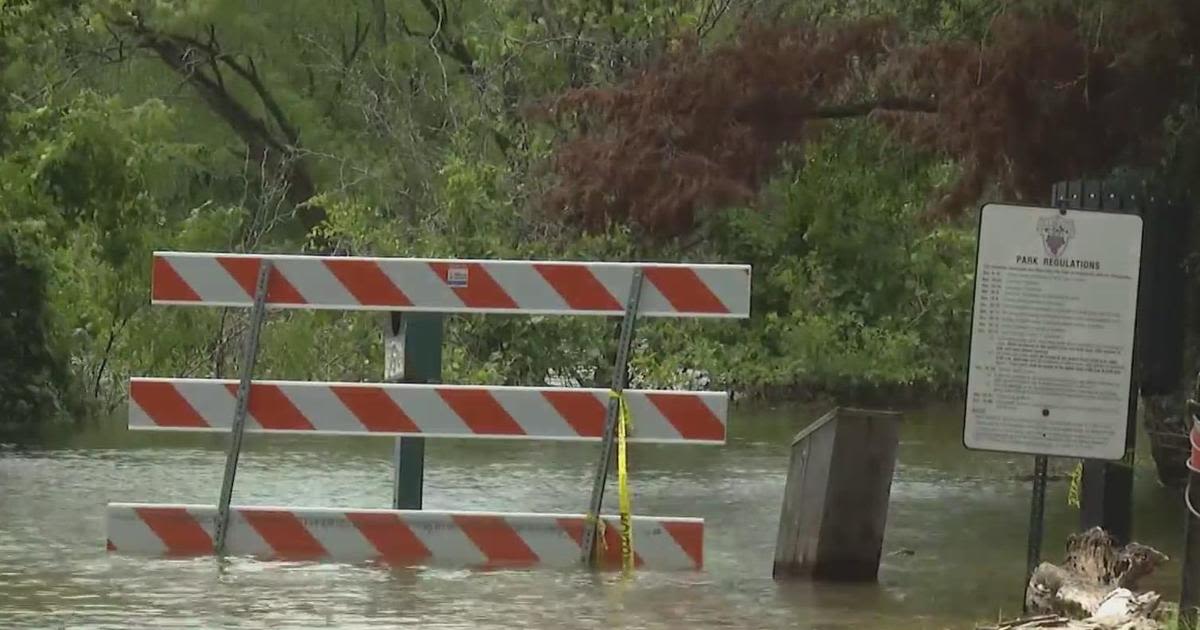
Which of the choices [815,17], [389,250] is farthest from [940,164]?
[389,250]

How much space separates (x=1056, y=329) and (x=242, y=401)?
3476 millimetres

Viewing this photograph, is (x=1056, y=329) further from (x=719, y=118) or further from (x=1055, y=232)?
(x=719, y=118)

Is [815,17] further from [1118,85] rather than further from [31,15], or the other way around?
[31,15]

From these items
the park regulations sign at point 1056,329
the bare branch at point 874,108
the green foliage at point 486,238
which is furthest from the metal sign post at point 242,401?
the green foliage at point 486,238

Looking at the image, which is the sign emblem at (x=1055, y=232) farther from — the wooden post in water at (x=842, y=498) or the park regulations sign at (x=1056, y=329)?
the wooden post in water at (x=842, y=498)

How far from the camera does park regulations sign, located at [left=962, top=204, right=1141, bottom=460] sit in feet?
27.3

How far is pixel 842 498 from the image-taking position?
30.8 feet

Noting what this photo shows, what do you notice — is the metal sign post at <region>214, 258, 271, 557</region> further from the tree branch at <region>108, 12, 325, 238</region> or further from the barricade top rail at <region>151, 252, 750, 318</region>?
the tree branch at <region>108, 12, 325, 238</region>

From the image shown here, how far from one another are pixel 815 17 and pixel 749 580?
251 inches

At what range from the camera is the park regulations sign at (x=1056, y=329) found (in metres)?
8.32

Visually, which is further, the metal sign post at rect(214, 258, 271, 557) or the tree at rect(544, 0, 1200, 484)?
the tree at rect(544, 0, 1200, 484)

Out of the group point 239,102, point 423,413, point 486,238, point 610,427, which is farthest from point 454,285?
point 239,102

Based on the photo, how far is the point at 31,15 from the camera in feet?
59.1

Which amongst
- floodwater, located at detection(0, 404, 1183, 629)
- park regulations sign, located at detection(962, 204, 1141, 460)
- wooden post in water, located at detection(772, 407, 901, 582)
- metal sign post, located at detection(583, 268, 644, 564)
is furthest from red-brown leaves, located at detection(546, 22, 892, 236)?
park regulations sign, located at detection(962, 204, 1141, 460)
